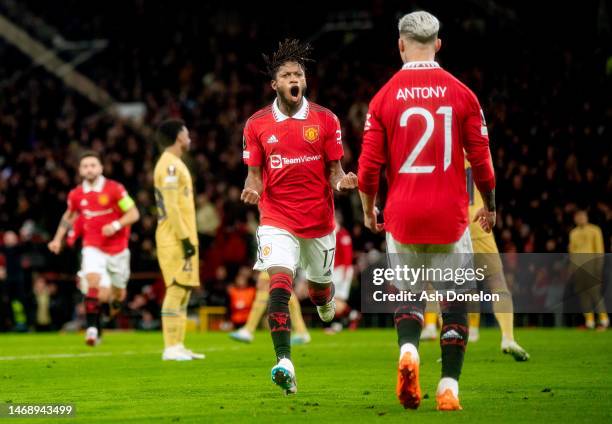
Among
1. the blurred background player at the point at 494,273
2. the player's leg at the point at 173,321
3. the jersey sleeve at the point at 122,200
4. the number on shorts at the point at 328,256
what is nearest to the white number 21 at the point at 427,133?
the number on shorts at the point at 328,256

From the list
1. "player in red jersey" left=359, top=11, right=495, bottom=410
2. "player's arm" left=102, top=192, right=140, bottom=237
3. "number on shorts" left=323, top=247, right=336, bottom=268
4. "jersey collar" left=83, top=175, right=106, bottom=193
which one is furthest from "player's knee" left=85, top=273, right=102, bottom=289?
"player in red jersey" left=359, top=11, right=495, bottom=410

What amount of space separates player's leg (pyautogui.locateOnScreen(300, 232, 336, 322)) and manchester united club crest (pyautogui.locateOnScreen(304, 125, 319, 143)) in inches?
30.7

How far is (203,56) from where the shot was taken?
32.5 metres

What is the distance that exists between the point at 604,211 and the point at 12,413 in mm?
16277

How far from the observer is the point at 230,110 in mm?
29078

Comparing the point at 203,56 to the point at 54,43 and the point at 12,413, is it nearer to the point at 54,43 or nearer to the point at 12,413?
the point at 54,43

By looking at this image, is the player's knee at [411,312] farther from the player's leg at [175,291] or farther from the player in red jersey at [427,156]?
the player's leg at [175,291]

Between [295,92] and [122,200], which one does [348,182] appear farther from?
[122,200]

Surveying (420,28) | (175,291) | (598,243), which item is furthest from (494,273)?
(598,243)

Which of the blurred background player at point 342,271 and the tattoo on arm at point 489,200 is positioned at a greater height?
the tattoo on arm at point 489,200

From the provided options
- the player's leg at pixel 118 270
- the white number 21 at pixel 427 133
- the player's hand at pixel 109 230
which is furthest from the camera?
the player's leg at pixel 118 270

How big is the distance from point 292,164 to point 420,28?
212 centimetres

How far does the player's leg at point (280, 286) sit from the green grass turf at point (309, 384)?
21cm

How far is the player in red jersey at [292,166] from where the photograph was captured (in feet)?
30.0
